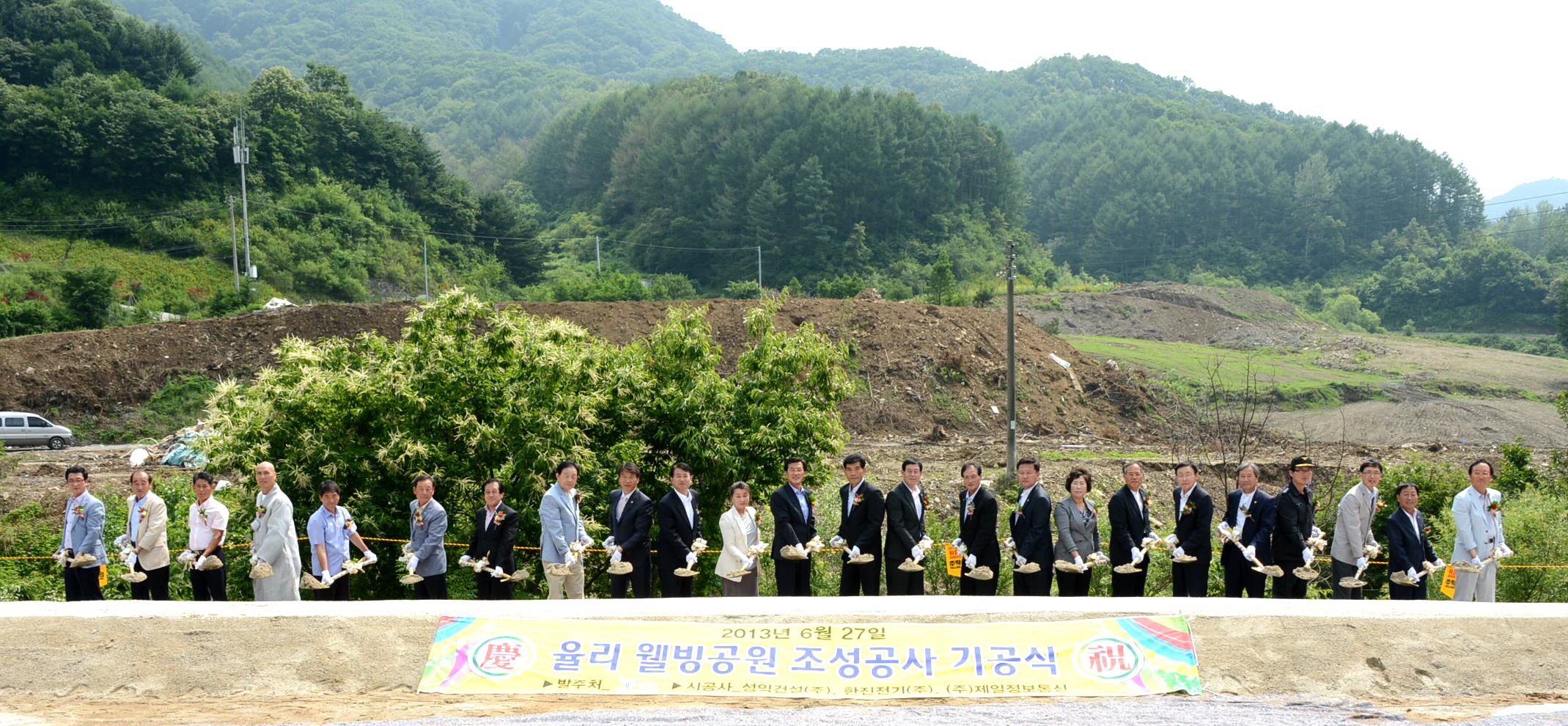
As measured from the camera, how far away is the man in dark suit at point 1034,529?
8.80 m

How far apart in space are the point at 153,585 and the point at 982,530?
21.3 ft

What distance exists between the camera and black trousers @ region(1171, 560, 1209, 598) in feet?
29.8

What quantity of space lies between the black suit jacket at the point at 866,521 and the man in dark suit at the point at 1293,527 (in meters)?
3.12

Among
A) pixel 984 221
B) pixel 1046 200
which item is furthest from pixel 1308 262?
pixel 984 221

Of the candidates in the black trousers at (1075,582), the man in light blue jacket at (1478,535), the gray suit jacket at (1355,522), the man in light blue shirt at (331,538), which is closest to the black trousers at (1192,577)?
the black trousers at (1075,582)

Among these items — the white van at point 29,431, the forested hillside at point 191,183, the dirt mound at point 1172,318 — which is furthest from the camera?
the dirt mound at point 1172,318

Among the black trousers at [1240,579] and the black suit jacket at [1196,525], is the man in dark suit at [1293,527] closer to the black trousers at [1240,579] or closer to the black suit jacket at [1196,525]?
the black trousers at [1240,579]

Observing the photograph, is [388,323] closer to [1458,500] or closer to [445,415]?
[445,415]

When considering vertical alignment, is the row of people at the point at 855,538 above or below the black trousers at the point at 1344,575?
above

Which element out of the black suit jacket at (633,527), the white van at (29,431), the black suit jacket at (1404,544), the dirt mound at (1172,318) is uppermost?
the dirt mound at (1172,318)

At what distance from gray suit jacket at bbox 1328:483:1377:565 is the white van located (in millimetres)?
26792

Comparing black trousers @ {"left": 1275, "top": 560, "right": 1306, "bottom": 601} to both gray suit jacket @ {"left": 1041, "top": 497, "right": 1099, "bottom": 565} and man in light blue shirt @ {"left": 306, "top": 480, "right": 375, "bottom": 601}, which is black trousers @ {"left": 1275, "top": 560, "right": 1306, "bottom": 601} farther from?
man in light blue shirt @ {"left": 306, "top": 480, "right": 375, "bottom": 601}

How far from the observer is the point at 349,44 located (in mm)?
183000

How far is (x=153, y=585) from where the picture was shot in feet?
29.0
